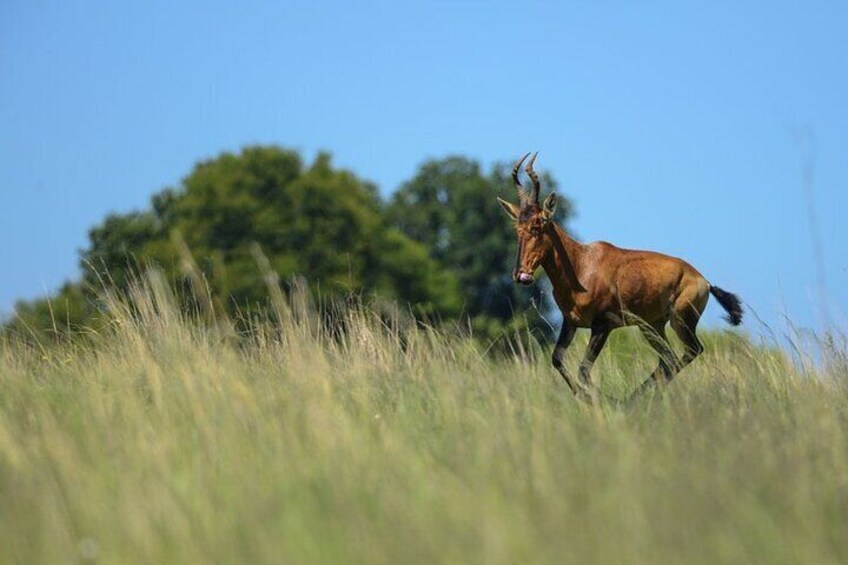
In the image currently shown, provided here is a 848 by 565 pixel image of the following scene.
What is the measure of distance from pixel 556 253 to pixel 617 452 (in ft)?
24.6

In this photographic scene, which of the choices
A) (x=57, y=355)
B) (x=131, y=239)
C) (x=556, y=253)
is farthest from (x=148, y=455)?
(x=131, y=239)

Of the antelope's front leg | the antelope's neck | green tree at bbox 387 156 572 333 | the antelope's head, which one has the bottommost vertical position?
green tree at bbox 387 156 572 333

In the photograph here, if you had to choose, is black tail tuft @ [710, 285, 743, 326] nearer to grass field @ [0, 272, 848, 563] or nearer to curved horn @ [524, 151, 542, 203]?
curved horn @ [524, 151, 542, 203]

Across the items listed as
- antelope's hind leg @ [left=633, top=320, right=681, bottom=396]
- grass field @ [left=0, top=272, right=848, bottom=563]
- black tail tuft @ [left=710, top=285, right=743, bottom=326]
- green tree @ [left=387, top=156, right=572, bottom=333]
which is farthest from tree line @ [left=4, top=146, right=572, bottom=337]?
grass field @ [left=0, top=272, right=848, bottom=563]

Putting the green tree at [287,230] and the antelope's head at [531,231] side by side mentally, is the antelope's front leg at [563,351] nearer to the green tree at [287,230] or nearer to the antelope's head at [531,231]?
the antelope's head at [531,231]

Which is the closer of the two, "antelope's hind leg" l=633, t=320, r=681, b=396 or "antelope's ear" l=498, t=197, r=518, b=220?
"antelope's hind leg" l=633, t=320, r=681, b=396

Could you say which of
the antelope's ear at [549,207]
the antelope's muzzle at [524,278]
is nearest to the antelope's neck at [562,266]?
the antelope's ear at [549,207]

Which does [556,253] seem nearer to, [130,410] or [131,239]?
[130,410]

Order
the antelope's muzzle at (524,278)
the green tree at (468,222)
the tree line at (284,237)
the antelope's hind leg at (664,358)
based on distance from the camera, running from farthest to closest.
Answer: the green tree at (468,222), the tree line at (284,237), the antelope's muzzle at (524,278), the antelope's hind leg at (664,358)

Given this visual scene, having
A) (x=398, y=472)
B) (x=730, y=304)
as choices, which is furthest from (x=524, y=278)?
(x=398, y=472)

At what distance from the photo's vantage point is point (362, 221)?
50.2 m

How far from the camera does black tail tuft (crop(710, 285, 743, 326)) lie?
48.0 ft

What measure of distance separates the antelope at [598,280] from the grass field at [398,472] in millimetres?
4103

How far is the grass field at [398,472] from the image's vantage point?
4.89 meters
